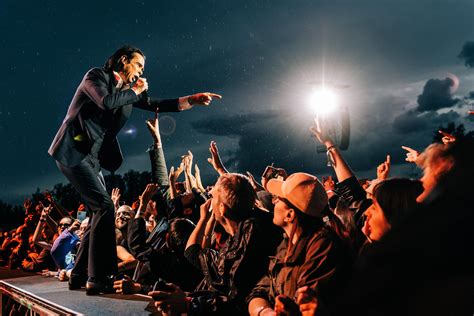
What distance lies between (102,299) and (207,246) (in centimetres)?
86

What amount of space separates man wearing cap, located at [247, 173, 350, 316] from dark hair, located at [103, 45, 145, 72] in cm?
198

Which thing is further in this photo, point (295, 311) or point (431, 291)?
point (295, 311)

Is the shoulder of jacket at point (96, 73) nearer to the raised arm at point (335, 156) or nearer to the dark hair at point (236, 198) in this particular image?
the dark hair at point (236, 198)

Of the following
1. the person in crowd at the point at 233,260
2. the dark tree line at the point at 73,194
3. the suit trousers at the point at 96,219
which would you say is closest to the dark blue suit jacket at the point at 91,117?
Result: the suit trousers at the point at 96,219

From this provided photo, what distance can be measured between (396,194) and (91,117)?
254 centimetres

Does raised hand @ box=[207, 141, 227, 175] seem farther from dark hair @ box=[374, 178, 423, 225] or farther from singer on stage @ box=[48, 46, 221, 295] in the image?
dark hair @ box=[374, 178, 423, 225]

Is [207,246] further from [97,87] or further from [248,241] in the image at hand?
[97,87]

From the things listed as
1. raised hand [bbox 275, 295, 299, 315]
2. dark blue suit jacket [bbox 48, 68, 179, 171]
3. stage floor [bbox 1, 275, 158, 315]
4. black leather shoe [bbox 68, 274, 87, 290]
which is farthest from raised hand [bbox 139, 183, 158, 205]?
raised hand [bbox 275, 295, 299, 315]

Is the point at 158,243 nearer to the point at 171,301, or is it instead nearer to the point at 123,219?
the point at 123,219

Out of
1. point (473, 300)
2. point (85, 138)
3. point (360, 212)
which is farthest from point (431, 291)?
point (85, 138)

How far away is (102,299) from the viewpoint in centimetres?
327

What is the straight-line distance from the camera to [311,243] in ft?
7.00

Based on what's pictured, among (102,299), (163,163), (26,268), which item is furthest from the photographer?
(26,268)

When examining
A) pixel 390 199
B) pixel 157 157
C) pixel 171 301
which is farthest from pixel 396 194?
pixel 157 157
